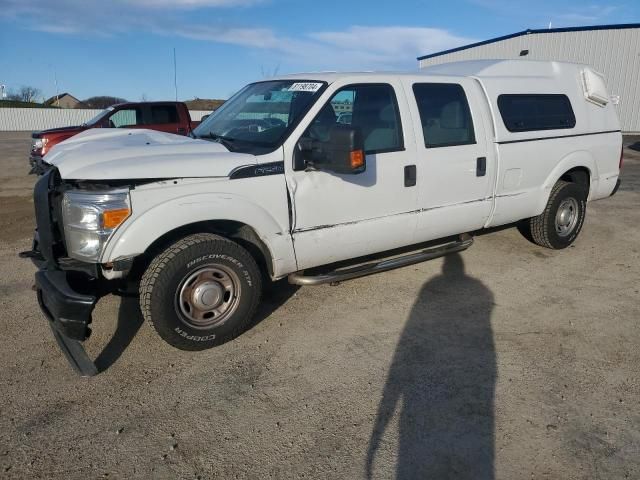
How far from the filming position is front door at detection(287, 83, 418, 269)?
3.99m

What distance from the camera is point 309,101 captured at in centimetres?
406

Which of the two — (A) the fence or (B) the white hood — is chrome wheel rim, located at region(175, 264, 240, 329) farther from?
(A) the fence

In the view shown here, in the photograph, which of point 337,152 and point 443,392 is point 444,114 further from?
point 443,392

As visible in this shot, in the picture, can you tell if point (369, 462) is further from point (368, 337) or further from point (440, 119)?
point (440, 119)

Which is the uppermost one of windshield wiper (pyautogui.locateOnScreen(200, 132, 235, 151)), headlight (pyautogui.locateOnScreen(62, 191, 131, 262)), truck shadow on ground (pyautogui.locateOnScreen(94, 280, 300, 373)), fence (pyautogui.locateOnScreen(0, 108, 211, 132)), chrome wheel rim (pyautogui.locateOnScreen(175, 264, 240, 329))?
fence (pyautogui.locateOnScreen(0, 108, 211, 132))

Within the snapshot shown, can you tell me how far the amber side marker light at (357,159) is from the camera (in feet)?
11.8

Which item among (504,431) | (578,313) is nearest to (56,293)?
(504,431)

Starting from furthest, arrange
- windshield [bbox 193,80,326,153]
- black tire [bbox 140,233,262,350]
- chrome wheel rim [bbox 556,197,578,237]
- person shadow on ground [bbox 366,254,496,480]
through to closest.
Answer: chrome wheel rim [bbox 556,197,578,237], windshield [bbox 193,80,326,153], black tire [bbox 140,233,262,350], person shadow on ground [bbox 366,254,496,480]

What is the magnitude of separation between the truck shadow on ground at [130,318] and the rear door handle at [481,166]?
6.75 feet

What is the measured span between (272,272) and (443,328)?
1.43m

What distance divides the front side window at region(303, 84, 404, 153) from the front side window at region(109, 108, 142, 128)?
875 cm

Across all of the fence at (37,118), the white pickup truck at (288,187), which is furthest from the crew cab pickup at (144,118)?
the fence at (37,118)

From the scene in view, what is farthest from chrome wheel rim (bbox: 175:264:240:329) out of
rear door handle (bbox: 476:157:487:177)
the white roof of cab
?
rear door handle (bbox: 476:157:487:177)

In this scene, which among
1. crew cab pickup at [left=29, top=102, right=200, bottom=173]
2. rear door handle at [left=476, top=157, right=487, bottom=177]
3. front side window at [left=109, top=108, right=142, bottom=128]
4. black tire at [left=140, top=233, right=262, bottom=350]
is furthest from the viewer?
front side window at [left=109, top=108, right=142, bottom=128]
